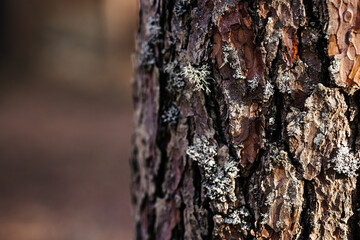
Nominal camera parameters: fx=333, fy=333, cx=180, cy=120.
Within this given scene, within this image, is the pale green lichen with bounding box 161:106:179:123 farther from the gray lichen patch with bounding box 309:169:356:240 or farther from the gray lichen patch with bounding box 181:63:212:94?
the gray lichen patch with bounding box 309:169:356:240

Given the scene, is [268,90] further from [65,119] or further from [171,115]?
[65,119]

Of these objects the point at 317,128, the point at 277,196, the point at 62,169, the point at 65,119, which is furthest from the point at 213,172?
the point at 65,119

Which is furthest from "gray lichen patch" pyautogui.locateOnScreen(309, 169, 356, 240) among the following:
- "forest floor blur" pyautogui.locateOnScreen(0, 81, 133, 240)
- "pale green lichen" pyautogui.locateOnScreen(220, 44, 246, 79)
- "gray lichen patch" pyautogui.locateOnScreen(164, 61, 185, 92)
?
"forest floor blur" pyautogui.locateOnScreen(0, 81, 133, 240)

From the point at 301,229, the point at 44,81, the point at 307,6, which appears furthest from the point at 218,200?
the point at 44,81

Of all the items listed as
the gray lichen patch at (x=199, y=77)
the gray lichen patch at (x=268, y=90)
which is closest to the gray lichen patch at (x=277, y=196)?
the gray lichen patch at (x=268, y=90)

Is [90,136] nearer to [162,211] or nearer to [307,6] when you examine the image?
[162,211]
